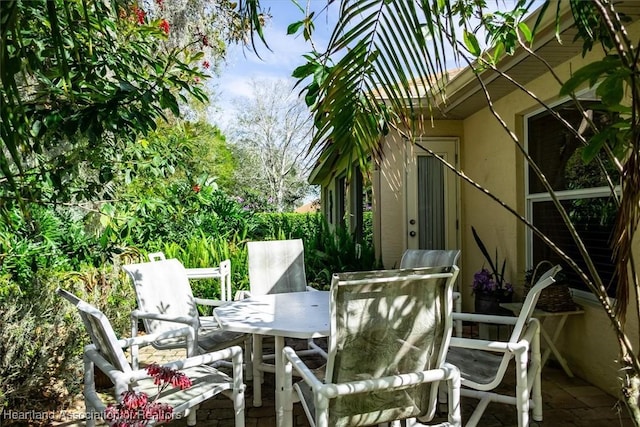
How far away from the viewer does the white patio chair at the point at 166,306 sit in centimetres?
313

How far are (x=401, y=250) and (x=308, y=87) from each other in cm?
448

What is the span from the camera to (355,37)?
177 centimetres

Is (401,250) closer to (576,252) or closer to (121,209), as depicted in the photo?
(576,252)

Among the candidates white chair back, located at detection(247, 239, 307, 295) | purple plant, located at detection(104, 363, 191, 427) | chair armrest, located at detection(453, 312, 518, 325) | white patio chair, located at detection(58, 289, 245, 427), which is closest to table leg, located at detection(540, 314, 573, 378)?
chair armrest, located at detection(453, 312, 518, 325)

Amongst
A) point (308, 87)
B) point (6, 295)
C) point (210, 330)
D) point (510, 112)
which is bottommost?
point (210, 330)

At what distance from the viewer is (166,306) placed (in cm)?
335

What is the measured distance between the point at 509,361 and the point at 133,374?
2.14 m

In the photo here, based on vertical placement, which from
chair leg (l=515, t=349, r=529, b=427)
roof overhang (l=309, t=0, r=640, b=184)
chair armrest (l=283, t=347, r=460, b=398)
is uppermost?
roof overhang (l=309, t=0, r=640, b=184)

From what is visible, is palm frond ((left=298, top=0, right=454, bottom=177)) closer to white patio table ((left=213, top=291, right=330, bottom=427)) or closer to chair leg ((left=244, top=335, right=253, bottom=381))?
white patio table ((left=213, top=291, right=330, bottom=427))

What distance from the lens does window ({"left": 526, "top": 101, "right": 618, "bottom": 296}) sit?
11.6 ft

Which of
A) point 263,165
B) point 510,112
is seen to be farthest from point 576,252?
point 263,165

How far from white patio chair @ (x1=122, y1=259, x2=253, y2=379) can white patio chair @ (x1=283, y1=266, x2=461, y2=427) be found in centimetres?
143

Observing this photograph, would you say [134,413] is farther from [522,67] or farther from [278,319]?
[522,67]

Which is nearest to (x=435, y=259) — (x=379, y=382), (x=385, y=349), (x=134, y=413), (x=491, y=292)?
(x=491, y=292)
